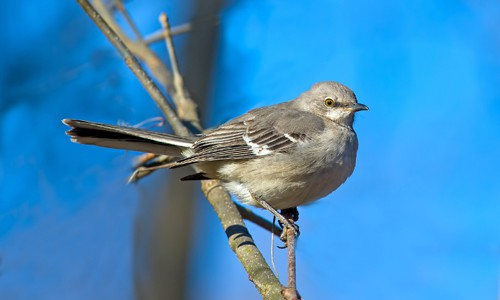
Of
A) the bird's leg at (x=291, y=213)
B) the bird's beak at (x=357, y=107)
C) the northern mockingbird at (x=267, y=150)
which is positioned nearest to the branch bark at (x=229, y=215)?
the northern mockingbird at (x=267, y=150)

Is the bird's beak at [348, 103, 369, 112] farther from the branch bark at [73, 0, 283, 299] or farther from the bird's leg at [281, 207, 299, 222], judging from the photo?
the branch bark at [73, 0, 283, 299]

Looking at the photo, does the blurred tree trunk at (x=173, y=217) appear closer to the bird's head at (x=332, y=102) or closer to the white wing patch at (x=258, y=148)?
the bird's head at (x=332, y=102)

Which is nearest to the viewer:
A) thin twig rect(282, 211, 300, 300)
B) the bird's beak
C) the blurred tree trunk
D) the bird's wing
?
thin twig rect(282, 211, 300, 300)

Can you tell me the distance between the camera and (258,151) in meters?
4.17

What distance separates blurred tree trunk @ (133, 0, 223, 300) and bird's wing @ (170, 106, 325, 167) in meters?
1.47

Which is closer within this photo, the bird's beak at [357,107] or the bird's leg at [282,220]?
the bird's leg at [282,220]

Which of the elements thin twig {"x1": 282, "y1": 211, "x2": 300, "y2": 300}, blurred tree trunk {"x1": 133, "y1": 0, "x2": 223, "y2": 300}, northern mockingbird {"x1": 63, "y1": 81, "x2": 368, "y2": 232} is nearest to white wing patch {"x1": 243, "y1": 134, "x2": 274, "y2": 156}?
northern mockingbird {"x1": 63, "y1": 81, "x2": 368, "y2": 232}

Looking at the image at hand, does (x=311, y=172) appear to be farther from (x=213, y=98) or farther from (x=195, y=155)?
(x=213, y=98)

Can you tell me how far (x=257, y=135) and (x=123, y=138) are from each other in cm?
94

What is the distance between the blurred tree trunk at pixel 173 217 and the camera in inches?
212

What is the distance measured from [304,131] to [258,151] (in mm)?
357

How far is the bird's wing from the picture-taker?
13.4 feet

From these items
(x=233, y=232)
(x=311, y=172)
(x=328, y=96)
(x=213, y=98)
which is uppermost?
(x=213, y=98)

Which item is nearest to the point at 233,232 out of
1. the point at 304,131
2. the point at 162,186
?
the point at 304,131
